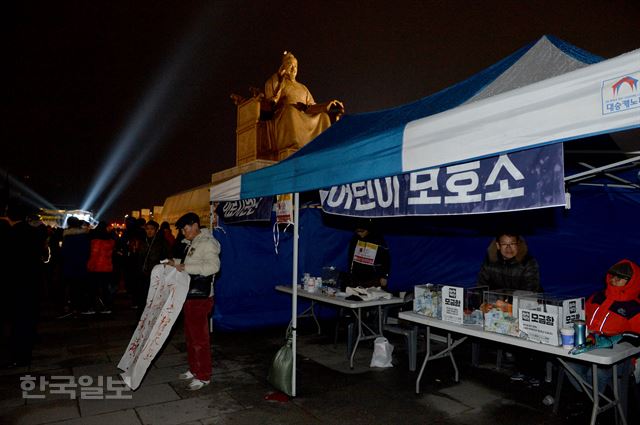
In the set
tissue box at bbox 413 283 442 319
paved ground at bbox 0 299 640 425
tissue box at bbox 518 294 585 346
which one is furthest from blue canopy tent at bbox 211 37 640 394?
paved ground at bbox 0 299 640 425

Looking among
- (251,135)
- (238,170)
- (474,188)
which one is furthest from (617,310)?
(251,135)

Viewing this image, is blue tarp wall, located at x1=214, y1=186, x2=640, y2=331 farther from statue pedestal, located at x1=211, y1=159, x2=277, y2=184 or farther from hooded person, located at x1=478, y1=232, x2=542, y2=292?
statue pedestal, located at x1=211, y1=159, x2=277, y2=184

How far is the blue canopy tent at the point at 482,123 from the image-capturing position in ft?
6.78

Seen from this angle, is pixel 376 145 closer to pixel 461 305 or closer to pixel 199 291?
pixel 461 305

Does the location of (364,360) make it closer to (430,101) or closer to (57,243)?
(430,101)

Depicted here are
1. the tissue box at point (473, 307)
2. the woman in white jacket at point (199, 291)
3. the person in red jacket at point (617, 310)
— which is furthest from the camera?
the woman in white jacket at point (199, 291)

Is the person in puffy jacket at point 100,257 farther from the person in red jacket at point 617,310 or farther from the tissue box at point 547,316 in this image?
the person in red jacket at point 617,310

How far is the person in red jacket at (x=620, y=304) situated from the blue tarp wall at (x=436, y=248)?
2102 mm

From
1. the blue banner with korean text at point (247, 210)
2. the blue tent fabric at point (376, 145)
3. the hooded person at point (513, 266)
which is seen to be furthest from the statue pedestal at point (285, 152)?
the hooded person at point (513, 266)

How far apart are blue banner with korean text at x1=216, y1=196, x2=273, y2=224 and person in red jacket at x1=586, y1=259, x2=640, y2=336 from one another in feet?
13.3

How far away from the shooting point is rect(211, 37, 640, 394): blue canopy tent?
207 centimetres

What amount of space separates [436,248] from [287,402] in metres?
5.11

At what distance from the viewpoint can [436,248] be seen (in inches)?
332

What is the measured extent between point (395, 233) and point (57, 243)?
9.44 meters
